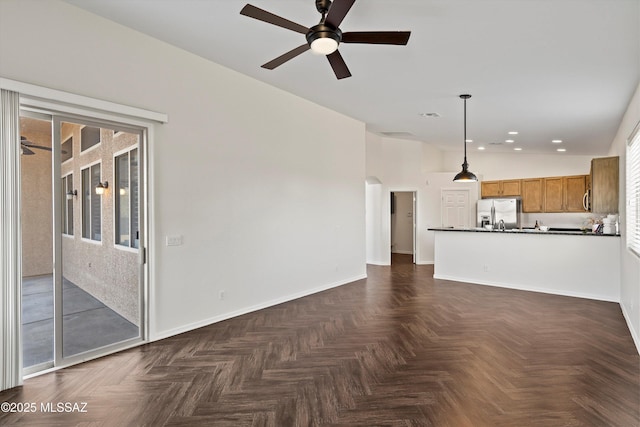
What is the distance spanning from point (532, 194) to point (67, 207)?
979 cm

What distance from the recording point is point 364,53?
13.0ft

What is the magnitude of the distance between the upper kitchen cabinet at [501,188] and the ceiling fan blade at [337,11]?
8.57m

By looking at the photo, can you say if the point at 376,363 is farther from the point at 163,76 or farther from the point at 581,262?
the point at 581,262

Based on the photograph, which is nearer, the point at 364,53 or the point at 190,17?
the point at 190,17

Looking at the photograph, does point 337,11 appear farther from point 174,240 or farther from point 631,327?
point 631,327

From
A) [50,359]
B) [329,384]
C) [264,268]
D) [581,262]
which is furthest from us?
[581,262]

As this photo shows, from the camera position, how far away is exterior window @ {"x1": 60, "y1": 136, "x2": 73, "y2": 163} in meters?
3.34

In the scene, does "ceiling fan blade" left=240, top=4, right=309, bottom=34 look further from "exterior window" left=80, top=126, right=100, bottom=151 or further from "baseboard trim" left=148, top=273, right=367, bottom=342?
"baseboard trim" left=148, top=273, right=367, bottom=342

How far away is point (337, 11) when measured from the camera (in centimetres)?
238

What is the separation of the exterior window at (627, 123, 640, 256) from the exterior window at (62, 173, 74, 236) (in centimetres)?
572

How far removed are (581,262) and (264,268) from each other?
508 cm

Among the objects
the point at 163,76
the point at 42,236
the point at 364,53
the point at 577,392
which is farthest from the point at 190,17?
the point at 577,392

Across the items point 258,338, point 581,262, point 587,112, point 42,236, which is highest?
point 587,112

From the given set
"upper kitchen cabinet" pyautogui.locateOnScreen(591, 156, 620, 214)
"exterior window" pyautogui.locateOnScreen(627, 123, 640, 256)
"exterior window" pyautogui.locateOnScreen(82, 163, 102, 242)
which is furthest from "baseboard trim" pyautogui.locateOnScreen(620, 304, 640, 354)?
"exterior window" pyautogui.locateOnScreen(82, 163, 102, 242)
